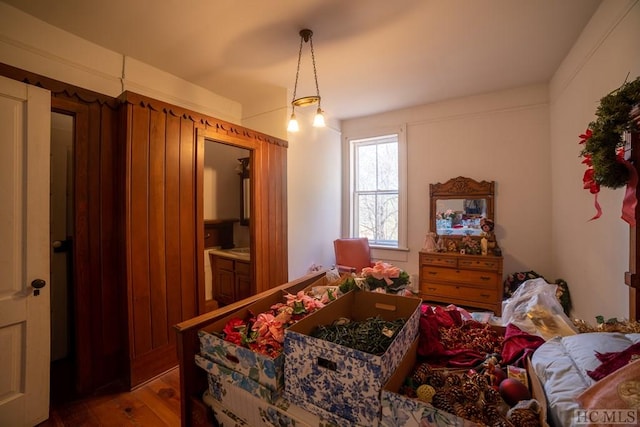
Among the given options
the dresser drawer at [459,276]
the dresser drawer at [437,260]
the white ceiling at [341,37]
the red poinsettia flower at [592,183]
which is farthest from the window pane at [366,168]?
the red poinsettia flower at [592,183]

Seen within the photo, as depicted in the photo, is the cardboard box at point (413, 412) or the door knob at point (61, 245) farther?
the door knob at point (61, 245)

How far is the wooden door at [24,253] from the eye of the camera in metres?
1.53

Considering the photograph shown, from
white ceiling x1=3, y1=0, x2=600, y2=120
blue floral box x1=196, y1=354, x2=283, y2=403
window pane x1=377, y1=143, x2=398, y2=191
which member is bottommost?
blue floral box x1=196, y1=354, x2=283, y2=403

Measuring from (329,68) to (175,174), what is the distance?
1.89 m

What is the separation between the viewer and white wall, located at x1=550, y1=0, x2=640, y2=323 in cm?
173

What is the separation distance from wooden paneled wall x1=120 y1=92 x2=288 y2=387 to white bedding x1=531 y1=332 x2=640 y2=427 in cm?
237

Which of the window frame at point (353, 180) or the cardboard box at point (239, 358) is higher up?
the window frame at point (353, 180)

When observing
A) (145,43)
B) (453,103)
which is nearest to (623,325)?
(453,103)

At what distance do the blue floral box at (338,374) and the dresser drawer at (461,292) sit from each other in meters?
2.74

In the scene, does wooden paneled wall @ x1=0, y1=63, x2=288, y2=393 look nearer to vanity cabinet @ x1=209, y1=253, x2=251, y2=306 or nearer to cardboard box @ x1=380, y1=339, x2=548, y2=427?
vanity cabinet @ x1=209, y1=253, x2=251, y2=306

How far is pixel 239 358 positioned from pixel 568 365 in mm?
1114

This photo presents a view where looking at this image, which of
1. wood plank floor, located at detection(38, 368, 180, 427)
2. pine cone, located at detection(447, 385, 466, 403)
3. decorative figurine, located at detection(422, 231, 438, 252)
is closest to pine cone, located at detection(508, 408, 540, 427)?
pine cone, located at detection(447, 385, 466, 403)

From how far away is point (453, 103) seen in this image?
3727mm

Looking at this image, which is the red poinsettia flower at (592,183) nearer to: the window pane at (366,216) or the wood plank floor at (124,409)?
the wood plank floor at (124,409)
